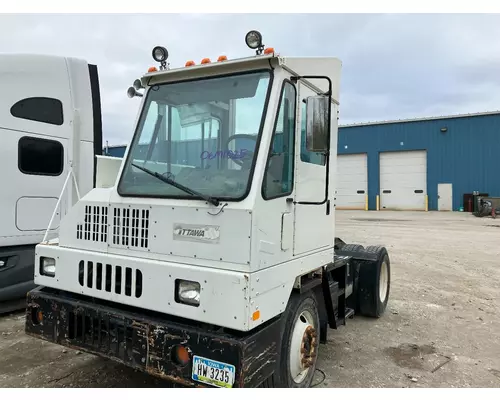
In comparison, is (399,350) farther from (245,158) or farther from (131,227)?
(131,227)

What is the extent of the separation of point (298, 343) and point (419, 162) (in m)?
28.1

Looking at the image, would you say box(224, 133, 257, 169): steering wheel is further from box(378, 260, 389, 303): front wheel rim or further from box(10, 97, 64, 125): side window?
box(10, 97, 64, 125): side window

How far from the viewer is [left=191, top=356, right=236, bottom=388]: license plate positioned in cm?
254

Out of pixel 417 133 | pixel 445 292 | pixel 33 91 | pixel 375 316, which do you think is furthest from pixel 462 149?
pixel 33 91

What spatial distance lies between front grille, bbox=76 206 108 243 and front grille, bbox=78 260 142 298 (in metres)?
0.20

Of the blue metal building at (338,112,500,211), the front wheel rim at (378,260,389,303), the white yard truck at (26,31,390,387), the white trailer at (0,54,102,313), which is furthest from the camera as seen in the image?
the blue metal building at (338,112,500,211)

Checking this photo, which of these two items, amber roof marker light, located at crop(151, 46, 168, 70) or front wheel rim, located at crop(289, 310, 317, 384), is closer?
front wheel rim, located at crop(289, 310, 317, 384)

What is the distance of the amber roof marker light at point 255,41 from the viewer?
299cm

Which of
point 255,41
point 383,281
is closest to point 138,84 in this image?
point 255,41

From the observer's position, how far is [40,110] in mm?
5465

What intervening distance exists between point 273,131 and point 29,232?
395cm

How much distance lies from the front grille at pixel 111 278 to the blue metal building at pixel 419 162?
28.0 metres

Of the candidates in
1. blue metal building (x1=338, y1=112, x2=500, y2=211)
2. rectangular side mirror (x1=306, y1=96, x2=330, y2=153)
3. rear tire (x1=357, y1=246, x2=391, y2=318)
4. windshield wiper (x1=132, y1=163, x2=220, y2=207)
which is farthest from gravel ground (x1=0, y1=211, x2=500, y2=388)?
blue metal building (x1=338, y1=112, x2=500, y2=211)

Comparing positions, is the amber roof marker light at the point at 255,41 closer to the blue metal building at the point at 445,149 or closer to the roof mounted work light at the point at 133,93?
the roof mounted work light at the point at 133,93
